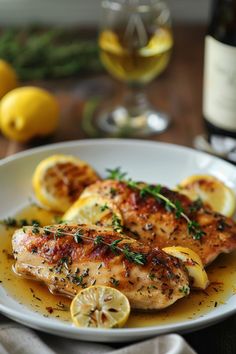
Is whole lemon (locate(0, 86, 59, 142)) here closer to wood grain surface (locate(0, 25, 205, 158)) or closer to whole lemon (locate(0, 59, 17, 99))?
wood grain surface (locate(0, 25, 205, 158))

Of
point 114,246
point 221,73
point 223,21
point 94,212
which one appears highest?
point 223,21

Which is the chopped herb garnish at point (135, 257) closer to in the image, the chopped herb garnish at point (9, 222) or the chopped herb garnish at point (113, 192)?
the chopped herb garnish at point (113, 192)

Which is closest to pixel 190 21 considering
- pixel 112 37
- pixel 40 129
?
pixel 112 37

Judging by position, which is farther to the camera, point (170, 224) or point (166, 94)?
point (166, 94)

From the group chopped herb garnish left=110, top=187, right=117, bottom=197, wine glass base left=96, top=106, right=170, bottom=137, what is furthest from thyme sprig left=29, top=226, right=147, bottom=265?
wine glass base left=96, top=106, right=170, bottom=137

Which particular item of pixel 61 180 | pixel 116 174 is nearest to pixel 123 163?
pixel 116 174

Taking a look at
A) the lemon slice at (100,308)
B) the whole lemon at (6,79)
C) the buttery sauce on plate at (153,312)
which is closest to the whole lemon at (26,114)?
the whole lemon at (6,79)

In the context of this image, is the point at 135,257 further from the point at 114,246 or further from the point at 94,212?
the point at 94,212
